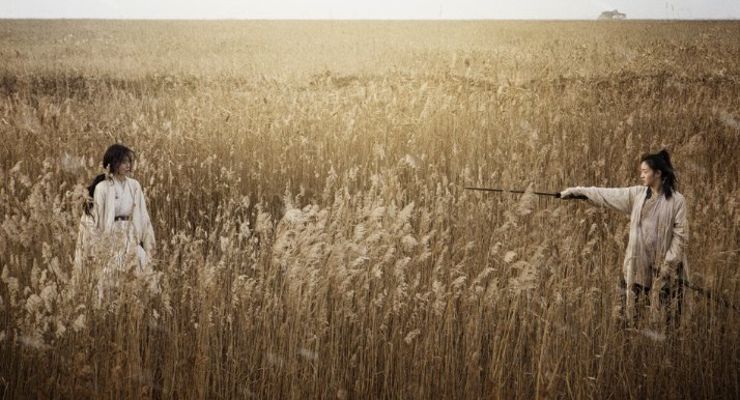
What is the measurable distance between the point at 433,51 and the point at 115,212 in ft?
51.6

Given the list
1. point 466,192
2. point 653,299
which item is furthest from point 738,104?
point 653,299

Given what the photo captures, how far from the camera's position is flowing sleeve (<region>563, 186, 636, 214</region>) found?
3727 millimetres

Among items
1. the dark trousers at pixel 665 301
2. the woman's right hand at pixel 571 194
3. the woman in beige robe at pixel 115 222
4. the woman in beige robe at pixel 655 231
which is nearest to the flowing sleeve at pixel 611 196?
the woman's right hand at pixel 571 194

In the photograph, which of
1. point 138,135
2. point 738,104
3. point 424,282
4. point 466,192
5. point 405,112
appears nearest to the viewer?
point 424,282

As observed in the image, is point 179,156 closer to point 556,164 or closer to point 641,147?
point 556,164

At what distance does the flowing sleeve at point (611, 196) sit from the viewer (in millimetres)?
3727

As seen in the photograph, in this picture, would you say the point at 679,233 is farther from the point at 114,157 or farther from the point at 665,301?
the point at 114,157

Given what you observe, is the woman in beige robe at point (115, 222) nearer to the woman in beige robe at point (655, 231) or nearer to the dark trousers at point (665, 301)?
the dark trousers at point (665, 301)

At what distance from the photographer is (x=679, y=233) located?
3.30 meters

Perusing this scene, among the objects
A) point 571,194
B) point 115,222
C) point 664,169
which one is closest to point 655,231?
point 664,169

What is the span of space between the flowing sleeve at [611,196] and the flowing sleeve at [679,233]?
0.39 m

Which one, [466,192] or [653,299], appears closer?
[653,299]

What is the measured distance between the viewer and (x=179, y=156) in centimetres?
570

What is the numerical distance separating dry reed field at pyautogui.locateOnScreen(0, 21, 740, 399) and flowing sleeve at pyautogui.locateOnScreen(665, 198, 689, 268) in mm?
220
